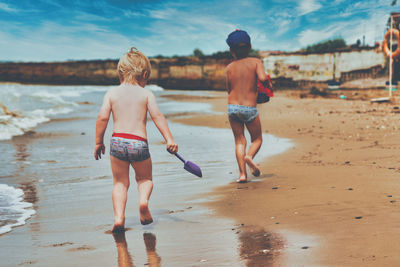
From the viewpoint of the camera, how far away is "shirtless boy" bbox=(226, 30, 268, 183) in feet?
15.5

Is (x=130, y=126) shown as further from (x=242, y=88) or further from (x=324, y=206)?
(x=242, y=88)

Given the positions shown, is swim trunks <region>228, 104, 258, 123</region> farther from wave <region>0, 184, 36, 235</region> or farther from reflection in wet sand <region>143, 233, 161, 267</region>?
wave <region>0, 184, 36, 235</region>

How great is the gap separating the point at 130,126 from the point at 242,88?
2.00m

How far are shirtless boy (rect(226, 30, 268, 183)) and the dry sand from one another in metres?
0.41

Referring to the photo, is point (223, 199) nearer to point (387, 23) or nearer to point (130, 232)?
point (130, 232)

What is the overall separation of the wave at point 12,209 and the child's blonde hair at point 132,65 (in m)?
1.48

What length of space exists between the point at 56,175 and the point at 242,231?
349 cm

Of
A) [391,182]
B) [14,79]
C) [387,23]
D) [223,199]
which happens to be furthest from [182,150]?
[14,79]

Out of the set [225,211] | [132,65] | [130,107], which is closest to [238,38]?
[132,65]

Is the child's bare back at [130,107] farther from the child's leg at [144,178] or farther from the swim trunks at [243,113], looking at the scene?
the swim trunks at [243,113]

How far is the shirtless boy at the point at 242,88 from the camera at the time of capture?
15.5 ft

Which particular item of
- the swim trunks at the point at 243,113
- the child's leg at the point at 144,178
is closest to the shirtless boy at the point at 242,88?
the swim trunks at the point at 243,113

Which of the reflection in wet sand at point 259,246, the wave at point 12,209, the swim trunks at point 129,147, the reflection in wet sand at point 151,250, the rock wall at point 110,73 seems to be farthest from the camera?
the rock wall at point 110,73

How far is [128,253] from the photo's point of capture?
2553 millimetres
